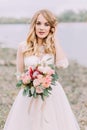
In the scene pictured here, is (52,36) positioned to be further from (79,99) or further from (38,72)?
(79,99)

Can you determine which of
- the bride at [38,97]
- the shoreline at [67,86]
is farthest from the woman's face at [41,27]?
the shoreline at [67,86]

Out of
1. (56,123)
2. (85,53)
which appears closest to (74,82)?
(85,53)

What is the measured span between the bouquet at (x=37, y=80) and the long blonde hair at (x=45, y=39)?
0.25 m

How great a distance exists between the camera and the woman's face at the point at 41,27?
16.2 feet

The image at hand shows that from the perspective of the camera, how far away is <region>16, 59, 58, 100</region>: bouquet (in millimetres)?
4727

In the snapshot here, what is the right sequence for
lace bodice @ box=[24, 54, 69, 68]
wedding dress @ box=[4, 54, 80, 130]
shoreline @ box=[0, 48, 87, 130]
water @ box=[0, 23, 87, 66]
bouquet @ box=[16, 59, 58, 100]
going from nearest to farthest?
bouquet @ box=[16, 59, 58, 100] → lace bodice @ box=[24, 54, 69, 68] → wedding dress @ box=[4, 54, 80, 130] → shoreline @ box=[0, 48, 87, 130] → water @ box=[0, 23, 87, 66]

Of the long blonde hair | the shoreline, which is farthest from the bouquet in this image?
the shoreline

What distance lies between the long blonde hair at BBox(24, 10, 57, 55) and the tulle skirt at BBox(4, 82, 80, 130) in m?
0.47

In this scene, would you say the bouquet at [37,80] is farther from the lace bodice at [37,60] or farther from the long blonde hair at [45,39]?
the long blonde hair at [45,39]

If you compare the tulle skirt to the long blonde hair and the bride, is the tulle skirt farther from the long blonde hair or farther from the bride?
the long blonde hair

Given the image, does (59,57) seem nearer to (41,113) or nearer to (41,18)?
(41,18)

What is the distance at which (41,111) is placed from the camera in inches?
199

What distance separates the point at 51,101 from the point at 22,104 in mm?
336

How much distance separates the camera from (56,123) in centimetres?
518
